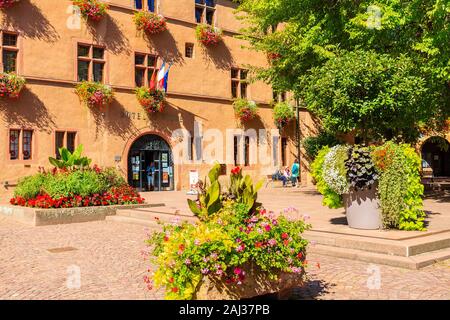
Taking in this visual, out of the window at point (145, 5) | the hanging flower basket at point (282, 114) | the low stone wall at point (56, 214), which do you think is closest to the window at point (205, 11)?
the window at point (145, 5)

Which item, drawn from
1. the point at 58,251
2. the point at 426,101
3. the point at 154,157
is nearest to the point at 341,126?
the point at 426,101

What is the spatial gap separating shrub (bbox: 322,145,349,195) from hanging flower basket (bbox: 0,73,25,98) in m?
14.4

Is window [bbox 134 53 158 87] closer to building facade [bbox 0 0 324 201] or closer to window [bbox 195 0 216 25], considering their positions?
building facade [bbox 0 0 324 201]

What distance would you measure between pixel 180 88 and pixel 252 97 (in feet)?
16.4

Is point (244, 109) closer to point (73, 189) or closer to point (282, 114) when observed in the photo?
point (282, 114)

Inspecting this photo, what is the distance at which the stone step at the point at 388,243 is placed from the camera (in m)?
7.25

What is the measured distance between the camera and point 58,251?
27.9ft

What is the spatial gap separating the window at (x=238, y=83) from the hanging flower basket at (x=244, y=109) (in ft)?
3.02

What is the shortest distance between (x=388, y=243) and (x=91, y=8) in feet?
59.2

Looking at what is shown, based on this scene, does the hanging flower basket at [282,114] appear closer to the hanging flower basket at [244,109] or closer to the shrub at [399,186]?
the hanging flower basket at [244,109]

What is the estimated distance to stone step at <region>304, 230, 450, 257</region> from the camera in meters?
7.25

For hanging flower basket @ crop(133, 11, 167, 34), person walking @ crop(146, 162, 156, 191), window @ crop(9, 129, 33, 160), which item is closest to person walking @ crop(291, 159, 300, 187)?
person walking @ crop(146, 162, 156, 191)

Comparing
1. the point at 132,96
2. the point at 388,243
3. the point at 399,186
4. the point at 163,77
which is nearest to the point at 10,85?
the point at 132,96
